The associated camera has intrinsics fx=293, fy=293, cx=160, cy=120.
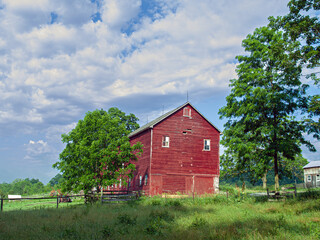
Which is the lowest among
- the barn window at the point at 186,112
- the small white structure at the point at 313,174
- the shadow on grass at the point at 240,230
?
the shadow on grass at the point at 240,230

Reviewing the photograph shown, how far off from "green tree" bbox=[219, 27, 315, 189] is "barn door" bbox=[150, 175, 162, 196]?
9474 millimetres

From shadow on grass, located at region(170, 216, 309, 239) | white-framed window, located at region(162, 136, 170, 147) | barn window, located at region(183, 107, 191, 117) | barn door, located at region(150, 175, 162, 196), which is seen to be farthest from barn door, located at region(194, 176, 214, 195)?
shadow on grass, located at region(170, 216, 309, 239)

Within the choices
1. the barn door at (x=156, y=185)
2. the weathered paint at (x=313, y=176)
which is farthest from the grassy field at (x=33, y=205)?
the weathered paint at (x=313, y=176)

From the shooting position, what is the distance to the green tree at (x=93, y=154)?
96.3ft

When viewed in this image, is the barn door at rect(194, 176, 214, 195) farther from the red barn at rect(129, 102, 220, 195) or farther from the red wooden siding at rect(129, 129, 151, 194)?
the red wooden siding at rect(129, 129, 151, 194)

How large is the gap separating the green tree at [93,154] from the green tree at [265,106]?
1189cm

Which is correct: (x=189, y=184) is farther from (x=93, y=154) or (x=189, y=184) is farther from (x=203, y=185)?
(x=93, y=154)

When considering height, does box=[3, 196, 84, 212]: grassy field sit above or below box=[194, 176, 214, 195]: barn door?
below

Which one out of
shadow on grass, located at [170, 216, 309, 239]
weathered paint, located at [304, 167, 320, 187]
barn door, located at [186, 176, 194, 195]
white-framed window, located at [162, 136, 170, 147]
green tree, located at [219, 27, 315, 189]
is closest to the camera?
shadow on grass, located at [170, 216, 309, 239]

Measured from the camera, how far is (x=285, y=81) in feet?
89.1

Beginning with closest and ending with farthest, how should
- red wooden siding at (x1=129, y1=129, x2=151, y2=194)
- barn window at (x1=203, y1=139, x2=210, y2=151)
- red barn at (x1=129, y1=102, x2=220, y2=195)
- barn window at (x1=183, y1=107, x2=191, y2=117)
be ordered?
red barn at (x1=129, y1=102, x2=220, y2=195) → red wooden siding at (x1=129, y1=129, x2=151, y2=194) → barn window at (x1=183, y1=107, x2=191, y2=117) → barn window at (x1=203, y1=139, x2=210, y2=151)

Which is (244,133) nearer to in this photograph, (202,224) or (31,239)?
(202,224)

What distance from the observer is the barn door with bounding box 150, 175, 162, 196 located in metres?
33.3

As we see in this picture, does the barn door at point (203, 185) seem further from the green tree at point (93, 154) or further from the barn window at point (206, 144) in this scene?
the green tree at point (93, 154)
